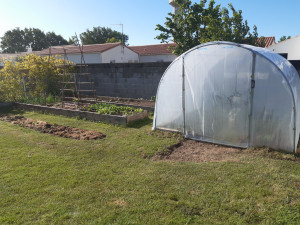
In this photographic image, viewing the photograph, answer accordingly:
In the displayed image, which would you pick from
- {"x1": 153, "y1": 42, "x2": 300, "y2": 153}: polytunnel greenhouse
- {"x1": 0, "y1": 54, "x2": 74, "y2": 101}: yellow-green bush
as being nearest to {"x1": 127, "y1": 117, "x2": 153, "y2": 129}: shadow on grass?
{"x1": 153, "y1": 42, "x2": 300, "y2": 153}: polytunnel greenhouse

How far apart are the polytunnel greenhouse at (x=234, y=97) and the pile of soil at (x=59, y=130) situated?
2437mm

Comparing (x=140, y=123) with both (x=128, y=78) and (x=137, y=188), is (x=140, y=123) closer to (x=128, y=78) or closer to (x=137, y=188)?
(x=137, y=188)

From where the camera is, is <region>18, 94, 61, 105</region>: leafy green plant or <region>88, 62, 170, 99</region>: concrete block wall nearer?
<region>88, 62, 170, 99</region>: concrete block wall

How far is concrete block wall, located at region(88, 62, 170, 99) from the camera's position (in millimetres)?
11586

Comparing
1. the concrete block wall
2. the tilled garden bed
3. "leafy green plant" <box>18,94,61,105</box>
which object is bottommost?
the tilled garden bed

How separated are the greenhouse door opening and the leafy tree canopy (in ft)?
229

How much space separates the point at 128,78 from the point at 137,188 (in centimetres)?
932

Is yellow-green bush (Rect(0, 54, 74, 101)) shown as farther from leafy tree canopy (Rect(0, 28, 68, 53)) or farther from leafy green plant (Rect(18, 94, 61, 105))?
leafy tree canopy (Rect(0, 28, 68, 53))

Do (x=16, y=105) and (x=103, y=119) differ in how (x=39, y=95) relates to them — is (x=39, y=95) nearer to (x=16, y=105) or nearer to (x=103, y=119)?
(x=16, y=105)

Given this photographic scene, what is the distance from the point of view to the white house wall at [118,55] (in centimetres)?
2534

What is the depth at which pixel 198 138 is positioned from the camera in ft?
20.7

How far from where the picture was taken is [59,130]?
761 cm

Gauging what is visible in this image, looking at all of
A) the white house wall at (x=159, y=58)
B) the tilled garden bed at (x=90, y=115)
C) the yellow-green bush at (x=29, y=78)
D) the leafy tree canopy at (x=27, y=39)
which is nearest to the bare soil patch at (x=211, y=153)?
the tilled garden bed at (x=90, y=115)

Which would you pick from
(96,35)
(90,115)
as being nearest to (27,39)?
(96,35)
